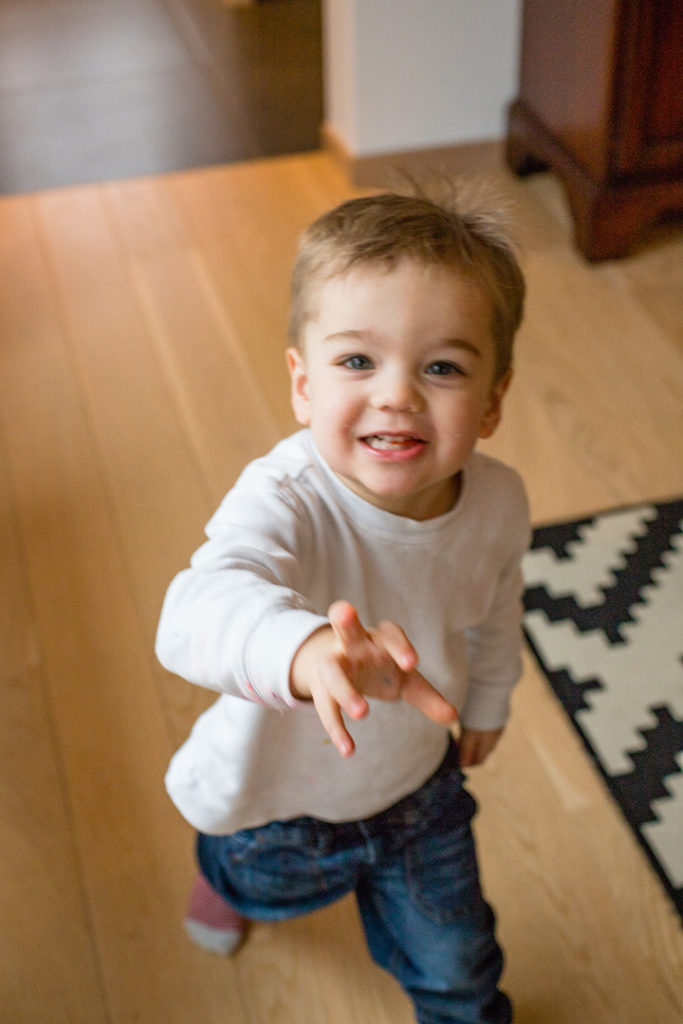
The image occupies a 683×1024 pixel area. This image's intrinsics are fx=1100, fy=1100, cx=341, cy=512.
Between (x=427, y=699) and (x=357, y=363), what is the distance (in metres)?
0.26

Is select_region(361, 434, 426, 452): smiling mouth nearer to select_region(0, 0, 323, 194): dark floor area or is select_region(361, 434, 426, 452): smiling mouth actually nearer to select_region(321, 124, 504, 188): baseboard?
select_region(321, 124, 504, 188): baseboard

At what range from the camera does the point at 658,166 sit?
2.04 metres

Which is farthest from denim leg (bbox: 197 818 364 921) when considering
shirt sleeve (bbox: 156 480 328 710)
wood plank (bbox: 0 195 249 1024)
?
shirt sleeve (bbox: 156 480 328 710)

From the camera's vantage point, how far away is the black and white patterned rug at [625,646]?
1203mm

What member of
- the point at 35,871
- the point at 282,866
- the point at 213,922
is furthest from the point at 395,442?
the point at 35,871

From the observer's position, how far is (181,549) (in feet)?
4.96

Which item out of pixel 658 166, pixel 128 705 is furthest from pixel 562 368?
pixel 128 705

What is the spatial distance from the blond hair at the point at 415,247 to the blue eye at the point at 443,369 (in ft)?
0.18

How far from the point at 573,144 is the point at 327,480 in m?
1.55

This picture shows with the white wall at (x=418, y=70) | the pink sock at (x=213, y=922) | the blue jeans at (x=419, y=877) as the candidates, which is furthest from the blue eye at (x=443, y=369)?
the white wall at (x=418, y=70)

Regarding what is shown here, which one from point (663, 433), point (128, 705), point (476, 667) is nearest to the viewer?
point (476, 667)

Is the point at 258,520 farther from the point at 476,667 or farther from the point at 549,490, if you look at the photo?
the point at 549,490

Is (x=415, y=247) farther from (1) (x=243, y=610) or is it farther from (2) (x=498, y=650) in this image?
(2) (x=498, y=650)

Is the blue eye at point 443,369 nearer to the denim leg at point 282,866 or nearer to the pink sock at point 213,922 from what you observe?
the denim leg at point 282,866
